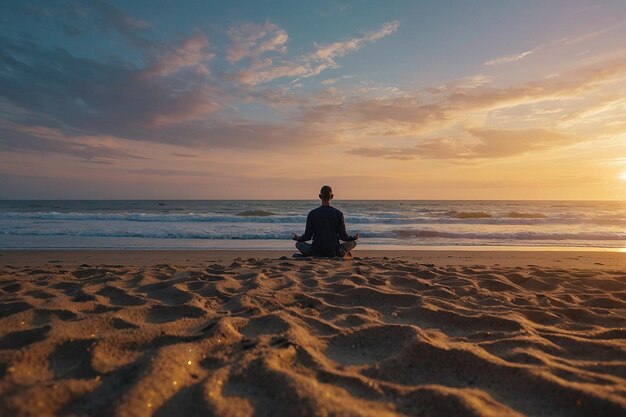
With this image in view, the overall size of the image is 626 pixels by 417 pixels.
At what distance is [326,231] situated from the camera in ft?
22.4

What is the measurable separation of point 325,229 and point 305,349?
4609 millimetres

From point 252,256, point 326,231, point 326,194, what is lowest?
point 252,256

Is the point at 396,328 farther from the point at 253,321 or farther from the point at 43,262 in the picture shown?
the point at 43,262

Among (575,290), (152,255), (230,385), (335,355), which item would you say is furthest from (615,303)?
(152,255)

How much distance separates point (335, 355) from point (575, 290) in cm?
355

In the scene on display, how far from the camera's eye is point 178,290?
3.75 meters

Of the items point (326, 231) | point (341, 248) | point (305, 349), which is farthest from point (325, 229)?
point (305, 349)

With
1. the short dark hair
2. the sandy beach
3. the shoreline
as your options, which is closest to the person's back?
the short dark hair

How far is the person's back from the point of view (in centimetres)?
665

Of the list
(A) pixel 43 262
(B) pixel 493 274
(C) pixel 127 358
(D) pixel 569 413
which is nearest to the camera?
(D) pixel 569 413

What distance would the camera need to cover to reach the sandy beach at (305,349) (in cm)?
166

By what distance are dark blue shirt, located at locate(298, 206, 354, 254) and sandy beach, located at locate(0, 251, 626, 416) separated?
94.7 inches

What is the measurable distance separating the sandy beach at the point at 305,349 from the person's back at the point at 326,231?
7.91ft

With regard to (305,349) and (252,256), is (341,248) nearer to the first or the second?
(252,256)
